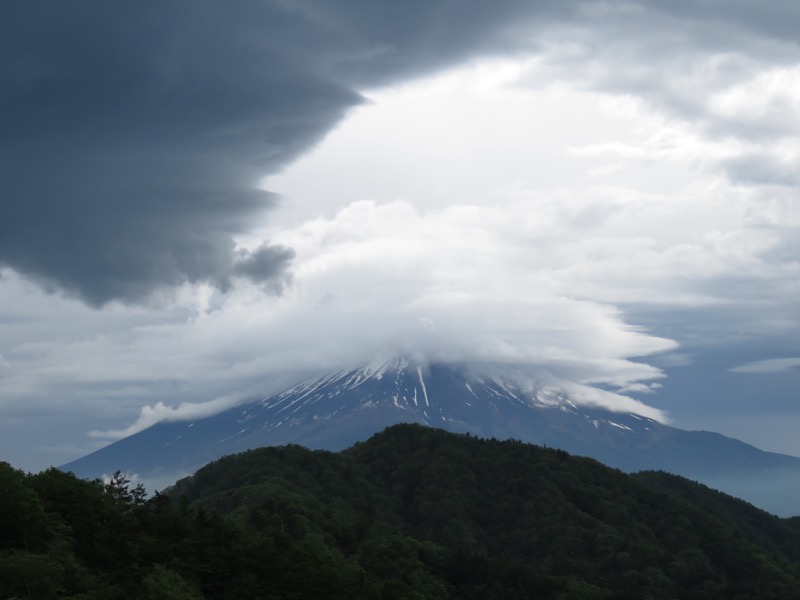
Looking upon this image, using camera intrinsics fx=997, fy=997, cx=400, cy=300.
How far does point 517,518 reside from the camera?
166 meters

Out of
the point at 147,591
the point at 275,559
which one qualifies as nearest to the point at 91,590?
the point at 147,591

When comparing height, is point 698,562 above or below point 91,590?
below

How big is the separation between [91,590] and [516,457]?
129 m

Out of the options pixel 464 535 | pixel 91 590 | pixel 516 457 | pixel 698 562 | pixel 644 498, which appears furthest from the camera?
pixel 516 457

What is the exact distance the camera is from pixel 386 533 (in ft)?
447

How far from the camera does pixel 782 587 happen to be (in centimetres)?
14112

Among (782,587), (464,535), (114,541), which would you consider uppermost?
(114,541)

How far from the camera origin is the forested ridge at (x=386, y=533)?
250 ft

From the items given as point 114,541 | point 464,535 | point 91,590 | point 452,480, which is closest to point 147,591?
point 91,590

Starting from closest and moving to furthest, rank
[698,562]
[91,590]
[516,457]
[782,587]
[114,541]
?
[91,590], [114,541], [782,587], [698,562], [516,457]

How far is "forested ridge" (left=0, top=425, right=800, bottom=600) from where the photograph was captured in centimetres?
7612

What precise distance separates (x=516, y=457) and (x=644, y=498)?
84.5 ft

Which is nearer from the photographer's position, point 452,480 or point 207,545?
point 207,545

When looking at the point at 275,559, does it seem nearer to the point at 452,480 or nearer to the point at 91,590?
the point at 91,590
